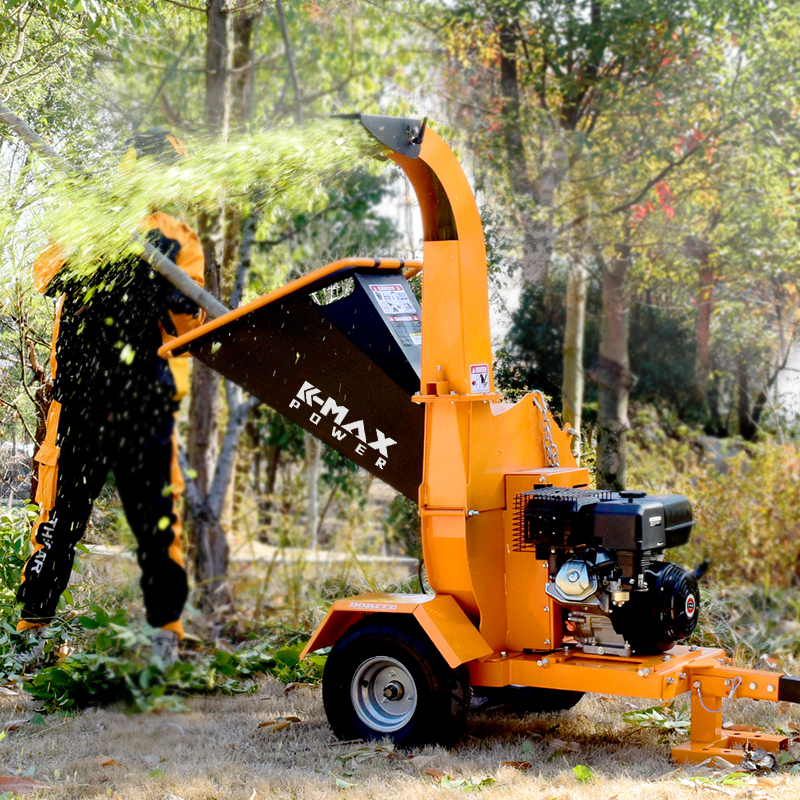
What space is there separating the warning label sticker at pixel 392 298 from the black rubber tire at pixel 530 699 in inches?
72.7

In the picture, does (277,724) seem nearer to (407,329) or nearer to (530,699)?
(530,699)

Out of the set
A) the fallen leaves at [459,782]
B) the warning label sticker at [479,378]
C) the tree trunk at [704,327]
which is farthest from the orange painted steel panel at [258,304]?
the tree trunk at [704,327]

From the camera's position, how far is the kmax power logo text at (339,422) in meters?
4.32

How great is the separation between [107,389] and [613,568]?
2485 mm

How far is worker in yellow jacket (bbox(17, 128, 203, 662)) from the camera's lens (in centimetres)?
406

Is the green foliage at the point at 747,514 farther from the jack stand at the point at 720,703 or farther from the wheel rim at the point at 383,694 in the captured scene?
the wheel rim at the point at 383,694

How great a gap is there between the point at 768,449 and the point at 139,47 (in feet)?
21.4

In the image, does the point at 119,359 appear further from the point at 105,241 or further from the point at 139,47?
the point at 139,47

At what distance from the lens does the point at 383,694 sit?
4.11 meters

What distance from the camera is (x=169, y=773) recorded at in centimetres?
352

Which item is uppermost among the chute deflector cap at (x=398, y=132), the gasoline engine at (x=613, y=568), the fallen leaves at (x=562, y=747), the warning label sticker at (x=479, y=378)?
the chute deflector cap at (x=398, y=132)

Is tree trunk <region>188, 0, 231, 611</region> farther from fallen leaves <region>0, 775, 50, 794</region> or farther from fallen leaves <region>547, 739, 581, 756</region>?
fallen leaves <region>547, 739, 581, 756</region>

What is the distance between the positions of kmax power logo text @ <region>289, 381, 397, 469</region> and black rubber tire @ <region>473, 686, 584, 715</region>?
1282 mm

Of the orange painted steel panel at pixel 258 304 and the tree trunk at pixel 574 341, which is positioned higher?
the tree trunk at pixel 574 341
